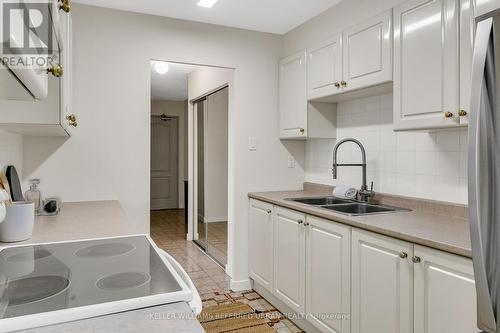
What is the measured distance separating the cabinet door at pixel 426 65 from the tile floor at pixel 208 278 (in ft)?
5.38

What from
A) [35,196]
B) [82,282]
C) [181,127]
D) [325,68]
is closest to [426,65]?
[325,68]

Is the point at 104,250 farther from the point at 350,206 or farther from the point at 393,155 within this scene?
the point at 393,155

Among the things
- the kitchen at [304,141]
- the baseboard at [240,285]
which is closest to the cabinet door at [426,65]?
the kitchen at [304,141]

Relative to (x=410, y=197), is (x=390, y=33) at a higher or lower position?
higher

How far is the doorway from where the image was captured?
3.75m

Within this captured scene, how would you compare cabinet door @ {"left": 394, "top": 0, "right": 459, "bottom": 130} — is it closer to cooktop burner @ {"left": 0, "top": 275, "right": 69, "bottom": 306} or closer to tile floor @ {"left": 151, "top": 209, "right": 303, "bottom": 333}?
tile floor @ {"left": 151, "top": 209, "right": 303, "bottom": 333}

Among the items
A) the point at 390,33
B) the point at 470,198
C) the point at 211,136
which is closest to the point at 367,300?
the point at 470,198

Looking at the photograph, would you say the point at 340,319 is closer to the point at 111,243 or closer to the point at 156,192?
the point at 111,243

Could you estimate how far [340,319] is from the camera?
2.07 meters

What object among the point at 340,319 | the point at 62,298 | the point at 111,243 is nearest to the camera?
the point at 62,298

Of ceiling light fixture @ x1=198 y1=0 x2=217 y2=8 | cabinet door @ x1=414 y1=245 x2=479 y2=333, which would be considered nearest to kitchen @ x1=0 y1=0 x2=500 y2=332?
cabinet door @ x1=414 y1=245 x2=479 y2=333

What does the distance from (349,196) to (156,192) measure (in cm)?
598

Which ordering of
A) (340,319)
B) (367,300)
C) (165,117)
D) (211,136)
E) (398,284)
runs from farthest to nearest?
(165,117) → (211,136) → (340,319) → (367,300) → (398,284)

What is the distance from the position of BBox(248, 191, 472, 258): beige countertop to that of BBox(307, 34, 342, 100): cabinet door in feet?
3.03
